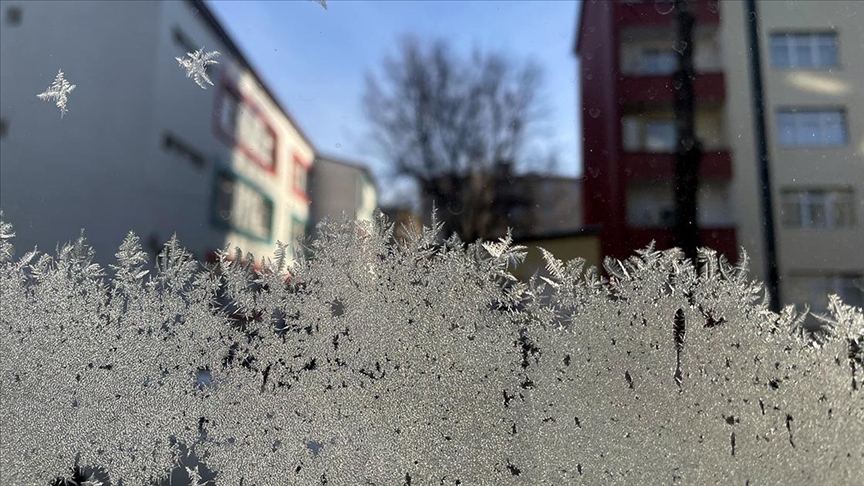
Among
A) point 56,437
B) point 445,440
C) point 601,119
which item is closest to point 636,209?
point 601,119

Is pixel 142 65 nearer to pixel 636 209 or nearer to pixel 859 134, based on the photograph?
pixel 636 209

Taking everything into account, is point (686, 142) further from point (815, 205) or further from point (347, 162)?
point (347, 162)

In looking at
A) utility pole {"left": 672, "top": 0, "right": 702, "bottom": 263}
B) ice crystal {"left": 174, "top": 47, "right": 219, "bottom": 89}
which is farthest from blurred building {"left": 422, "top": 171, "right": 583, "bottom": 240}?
ice crystal {"left": 174, "top": 47, "right": 219, "bottom": 89}

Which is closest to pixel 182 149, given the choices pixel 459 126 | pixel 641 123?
pixel 459 126

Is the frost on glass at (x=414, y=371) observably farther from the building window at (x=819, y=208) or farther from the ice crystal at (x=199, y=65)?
the ice crystal at (x=199, y=65)

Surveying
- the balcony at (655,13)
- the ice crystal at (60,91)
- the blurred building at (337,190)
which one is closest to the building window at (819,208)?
the balcony at (655,13)

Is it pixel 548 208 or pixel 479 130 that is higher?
pixel 479 130

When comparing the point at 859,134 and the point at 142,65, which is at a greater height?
the point at 142,65
